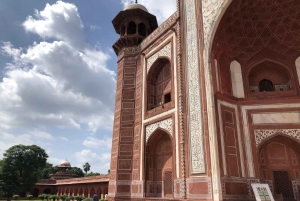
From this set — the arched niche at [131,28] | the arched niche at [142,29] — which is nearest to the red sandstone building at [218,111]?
the arched niche at [142,29]

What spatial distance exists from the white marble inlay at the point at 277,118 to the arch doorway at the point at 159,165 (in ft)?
11.4

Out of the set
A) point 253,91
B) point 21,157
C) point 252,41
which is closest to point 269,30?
point 252,41

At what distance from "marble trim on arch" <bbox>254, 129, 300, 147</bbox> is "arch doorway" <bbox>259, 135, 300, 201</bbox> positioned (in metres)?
0.19

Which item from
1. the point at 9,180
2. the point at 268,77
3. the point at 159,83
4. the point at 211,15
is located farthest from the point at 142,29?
the point at 9,180

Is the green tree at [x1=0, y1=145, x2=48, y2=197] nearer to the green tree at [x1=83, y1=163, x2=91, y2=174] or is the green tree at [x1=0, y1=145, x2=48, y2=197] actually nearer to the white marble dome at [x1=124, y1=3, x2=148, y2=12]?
the white marble dome at [x1=124, y1=3, x2=148, y2=12]

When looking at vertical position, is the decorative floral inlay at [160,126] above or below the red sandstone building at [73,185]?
above

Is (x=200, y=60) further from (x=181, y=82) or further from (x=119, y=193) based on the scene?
(x=119, y=193)

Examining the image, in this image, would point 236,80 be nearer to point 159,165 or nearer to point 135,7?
point 159,165

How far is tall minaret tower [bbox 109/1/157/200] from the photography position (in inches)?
437

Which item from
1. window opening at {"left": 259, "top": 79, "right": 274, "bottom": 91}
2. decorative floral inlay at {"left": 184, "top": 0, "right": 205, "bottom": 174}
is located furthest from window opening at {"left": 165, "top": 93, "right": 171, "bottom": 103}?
window opening at {"left": 259, "top": 79, "right": 274, "bottom": 91}

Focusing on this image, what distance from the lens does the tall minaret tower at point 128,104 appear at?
11.1m

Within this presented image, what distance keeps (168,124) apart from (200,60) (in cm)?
281

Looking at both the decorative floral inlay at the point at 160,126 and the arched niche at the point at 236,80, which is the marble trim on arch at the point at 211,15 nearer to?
the arched niche at the point at 236,80

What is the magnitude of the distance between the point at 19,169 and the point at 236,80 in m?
22.5
